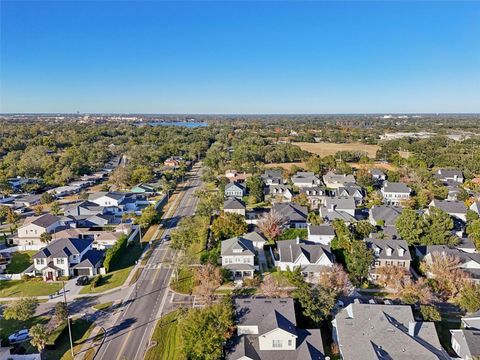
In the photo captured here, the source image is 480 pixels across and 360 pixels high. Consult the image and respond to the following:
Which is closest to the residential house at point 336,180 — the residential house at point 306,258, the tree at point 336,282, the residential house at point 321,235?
the residential house at point 321,235

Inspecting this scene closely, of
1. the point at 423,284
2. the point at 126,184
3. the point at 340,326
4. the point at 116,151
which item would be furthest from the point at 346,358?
the point at 116,151

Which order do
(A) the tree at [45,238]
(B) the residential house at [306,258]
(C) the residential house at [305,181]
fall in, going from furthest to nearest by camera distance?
(C) the residential house at [305,181]
(A) the tree at [45,238]
(B) the residential house at [306,258]

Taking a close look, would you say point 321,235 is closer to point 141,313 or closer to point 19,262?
point 141,313

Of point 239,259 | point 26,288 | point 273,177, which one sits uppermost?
point 273,177

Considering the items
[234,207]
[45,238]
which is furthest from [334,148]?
[45,238]

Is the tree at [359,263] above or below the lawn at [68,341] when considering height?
above

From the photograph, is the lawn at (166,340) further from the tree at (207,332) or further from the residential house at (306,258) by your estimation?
the residential house at (306,258)

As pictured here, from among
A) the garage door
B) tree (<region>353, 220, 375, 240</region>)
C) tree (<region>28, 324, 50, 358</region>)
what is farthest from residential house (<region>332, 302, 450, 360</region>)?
the garage door

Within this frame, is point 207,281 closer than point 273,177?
Yes
